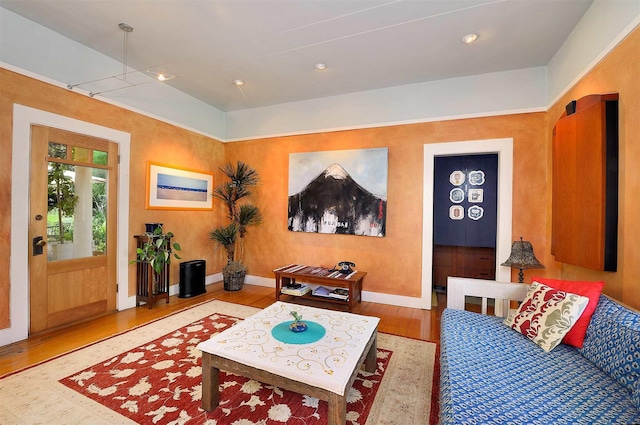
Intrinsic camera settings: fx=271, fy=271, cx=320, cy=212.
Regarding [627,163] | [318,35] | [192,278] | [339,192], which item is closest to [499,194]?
[627,163]

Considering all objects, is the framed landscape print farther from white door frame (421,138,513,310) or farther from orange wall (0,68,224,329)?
white door frame (421,138,513,310)

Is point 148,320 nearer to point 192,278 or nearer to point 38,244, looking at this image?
point 192,278

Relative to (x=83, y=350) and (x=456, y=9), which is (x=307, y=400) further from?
(x=456, y=9)

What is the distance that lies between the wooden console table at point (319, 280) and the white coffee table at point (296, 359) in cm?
138

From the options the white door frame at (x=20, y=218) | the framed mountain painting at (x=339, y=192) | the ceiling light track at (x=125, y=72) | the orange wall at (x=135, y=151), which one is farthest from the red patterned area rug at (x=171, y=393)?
the ceiling light track at (x=125, y=72)

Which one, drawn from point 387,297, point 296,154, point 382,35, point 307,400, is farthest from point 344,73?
point 307,400

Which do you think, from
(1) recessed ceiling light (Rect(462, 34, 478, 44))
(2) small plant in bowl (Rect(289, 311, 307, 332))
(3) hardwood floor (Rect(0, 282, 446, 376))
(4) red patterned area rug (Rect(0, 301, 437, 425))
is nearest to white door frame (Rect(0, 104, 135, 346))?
(3) hardwood floor (Rect(0, 282, 446, 376))

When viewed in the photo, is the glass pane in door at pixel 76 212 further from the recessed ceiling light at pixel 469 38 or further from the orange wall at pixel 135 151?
the recessed ceiling light at pixel 469 38

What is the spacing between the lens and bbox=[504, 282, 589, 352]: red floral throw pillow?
1.78 m

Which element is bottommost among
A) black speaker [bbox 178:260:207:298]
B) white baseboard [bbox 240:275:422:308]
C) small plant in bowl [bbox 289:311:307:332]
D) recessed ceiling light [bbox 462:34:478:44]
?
white baseboard [bbox 240:275:422:308]

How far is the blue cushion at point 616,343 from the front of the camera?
4.28 ft

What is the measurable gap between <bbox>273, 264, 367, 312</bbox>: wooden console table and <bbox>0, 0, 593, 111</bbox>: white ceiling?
2698 millimetres

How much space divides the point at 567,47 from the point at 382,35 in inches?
73.7

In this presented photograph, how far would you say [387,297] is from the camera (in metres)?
3.95
